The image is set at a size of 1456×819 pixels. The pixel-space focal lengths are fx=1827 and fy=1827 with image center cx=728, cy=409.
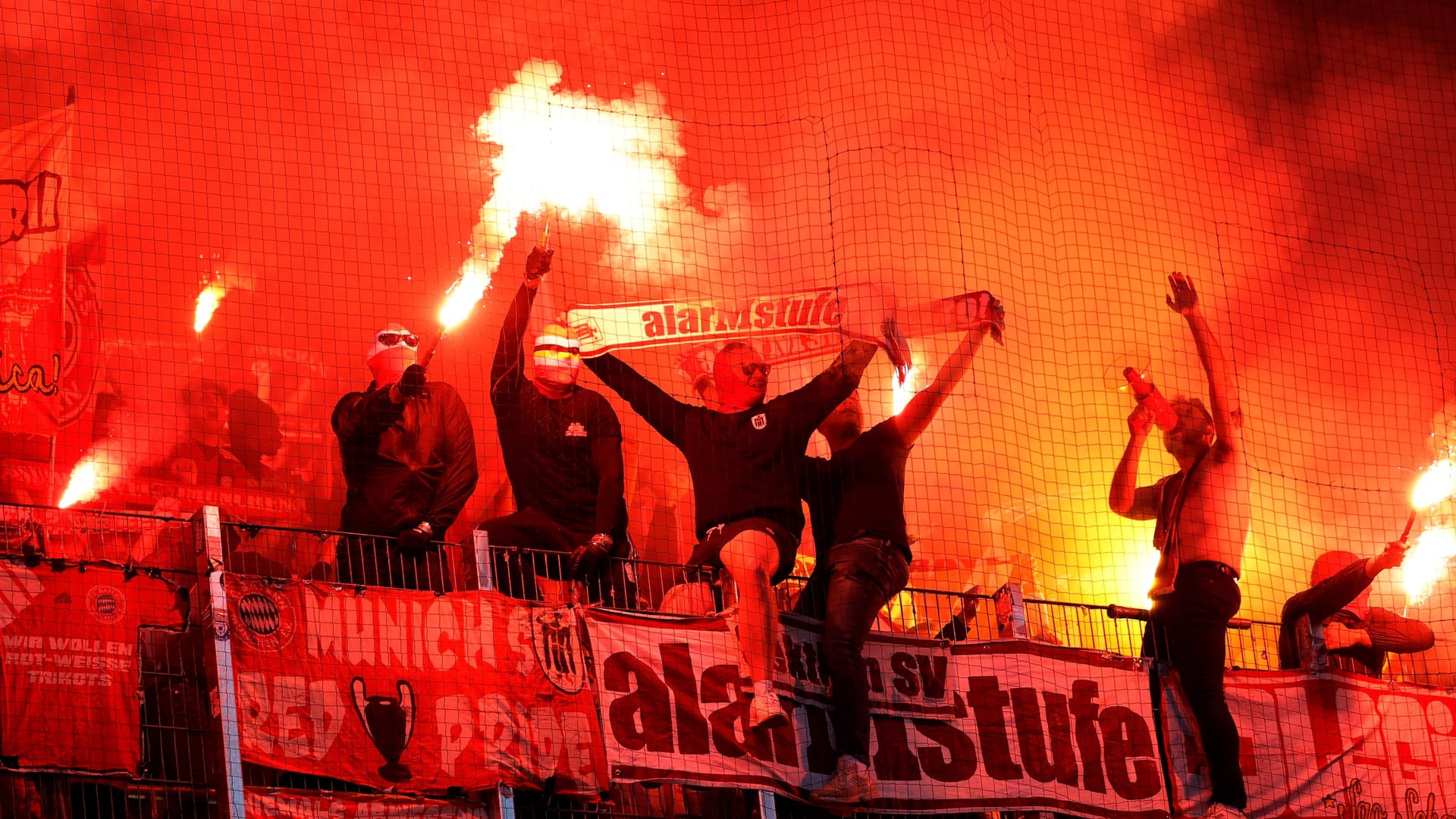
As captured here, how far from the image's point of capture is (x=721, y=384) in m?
8.91

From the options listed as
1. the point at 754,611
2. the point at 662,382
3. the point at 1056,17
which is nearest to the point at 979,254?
the point at 1056,17

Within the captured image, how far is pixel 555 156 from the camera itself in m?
12.1

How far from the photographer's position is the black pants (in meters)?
8.24

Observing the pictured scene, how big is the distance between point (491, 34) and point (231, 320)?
106 inches

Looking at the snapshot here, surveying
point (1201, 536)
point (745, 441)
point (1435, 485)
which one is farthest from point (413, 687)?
point (1435, 485)

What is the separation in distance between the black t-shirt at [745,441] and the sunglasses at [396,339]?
101 cm

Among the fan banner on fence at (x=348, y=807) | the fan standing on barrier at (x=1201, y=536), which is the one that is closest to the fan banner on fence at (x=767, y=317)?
the fan standing on barrier at (x=1201, y=536)

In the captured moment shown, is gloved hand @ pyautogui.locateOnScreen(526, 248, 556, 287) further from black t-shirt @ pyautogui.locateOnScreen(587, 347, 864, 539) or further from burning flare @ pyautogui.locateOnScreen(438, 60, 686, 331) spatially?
burning flare @ pyautogui.locateOnScreen(438, 60, 686, 331)

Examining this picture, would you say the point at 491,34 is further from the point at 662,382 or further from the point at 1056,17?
the point at 1056,17

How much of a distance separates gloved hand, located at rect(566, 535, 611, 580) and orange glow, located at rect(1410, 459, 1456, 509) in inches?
200

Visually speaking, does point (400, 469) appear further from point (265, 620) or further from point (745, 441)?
point (745, 441)

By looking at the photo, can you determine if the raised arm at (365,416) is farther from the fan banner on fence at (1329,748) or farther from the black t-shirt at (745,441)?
the fan banner on fence at (1329,748)

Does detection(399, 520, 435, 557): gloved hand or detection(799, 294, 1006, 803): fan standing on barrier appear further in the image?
detection(799, 294, 1006, 803): fan standing on barrier

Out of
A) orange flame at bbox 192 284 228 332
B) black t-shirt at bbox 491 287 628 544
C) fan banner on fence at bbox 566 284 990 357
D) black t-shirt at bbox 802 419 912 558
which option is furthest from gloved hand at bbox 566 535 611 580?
orange flame at bbox 192 284 228 332
